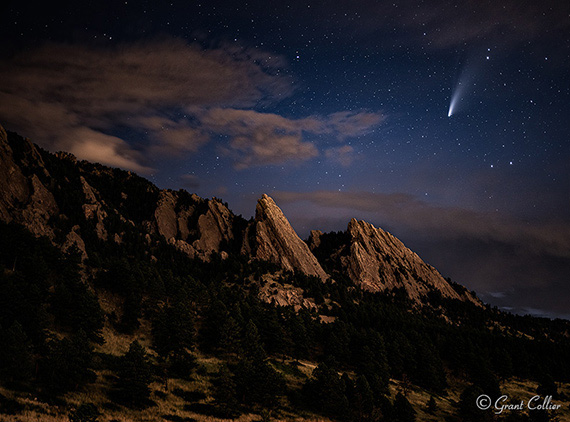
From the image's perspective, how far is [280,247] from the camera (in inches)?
7136

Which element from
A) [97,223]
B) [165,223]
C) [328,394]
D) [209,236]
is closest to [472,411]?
[328,394]

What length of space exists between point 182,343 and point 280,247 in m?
125

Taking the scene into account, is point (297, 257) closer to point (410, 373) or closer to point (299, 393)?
point (410, 373)

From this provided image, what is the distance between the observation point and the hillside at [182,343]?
40906 mm

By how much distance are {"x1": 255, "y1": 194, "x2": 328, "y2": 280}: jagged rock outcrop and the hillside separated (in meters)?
16.2

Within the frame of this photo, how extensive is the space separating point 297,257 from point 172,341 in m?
124

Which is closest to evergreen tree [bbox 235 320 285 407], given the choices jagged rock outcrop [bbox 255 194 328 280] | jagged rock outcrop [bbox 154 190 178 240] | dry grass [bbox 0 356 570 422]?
dry grass [bbox 0 356 570 422]

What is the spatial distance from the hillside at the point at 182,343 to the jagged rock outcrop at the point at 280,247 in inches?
640

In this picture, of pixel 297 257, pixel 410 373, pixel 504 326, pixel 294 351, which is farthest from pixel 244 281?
pixel 504 326

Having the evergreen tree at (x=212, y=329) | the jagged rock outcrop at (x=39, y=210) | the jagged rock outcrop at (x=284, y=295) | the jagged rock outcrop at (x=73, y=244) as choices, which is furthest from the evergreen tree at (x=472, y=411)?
the jagged rock outcrop at (x=39, y=210)

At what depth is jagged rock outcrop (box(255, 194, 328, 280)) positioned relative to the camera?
173 meters

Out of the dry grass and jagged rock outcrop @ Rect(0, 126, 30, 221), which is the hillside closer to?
the dry grass

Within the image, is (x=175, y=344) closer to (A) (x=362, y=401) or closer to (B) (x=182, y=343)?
(B) (x=182, y=343)

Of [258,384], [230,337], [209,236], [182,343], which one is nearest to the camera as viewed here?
[258,384]
